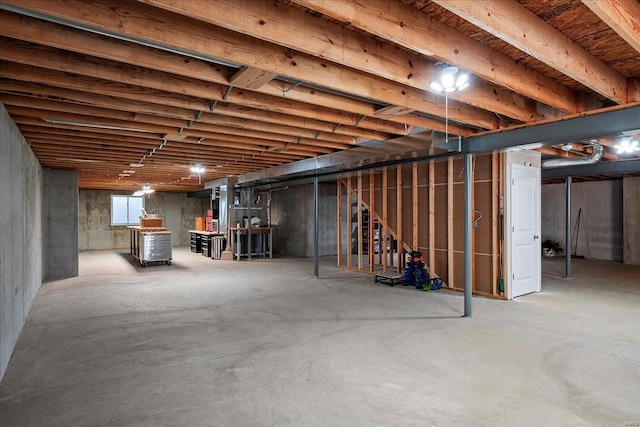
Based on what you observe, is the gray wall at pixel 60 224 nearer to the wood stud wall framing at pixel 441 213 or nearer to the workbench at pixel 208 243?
the workbench at pixel 208 243

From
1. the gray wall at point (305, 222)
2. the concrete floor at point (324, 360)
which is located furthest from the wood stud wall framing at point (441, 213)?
the gray wall at point (305, 222)

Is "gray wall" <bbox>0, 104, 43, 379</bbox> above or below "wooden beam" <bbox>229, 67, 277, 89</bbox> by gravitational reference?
below

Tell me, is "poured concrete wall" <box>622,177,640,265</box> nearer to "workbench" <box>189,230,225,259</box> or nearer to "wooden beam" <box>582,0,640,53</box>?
"wooden beam" <box>582,0,640,53</box>

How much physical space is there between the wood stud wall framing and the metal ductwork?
65.0 inches

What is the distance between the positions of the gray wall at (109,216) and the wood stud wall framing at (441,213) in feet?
30.9

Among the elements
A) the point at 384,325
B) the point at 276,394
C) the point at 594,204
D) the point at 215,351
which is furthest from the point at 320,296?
the point at 594,204

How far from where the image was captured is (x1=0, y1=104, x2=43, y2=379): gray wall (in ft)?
9.79

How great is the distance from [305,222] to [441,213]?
197 inches

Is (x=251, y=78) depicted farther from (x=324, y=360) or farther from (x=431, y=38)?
(x=324, y=360)

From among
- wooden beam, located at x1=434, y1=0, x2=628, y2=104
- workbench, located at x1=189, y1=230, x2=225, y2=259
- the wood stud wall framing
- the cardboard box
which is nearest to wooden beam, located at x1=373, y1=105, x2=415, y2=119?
wooden beam, located at x1=434, y1=0, x2=628, y2=104

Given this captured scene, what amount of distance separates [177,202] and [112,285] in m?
8.93

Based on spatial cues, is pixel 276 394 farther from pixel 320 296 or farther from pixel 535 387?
pixel 320 296

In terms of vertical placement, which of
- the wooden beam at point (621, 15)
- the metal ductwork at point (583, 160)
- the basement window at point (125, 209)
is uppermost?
the wooden beam at point (621, 15)

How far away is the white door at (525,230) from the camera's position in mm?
5344
